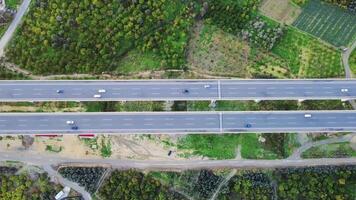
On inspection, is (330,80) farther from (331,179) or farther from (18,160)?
(18,160)

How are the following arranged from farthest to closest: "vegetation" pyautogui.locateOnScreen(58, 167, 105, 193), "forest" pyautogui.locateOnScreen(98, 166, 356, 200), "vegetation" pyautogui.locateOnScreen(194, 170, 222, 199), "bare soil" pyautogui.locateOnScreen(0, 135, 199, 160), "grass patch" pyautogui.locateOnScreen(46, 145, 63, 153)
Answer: "grass patch" pyautogui.locateOnScreen(46, 145, 63, 153)
"bare soil" pyautogui.locateOnScreen(0, 135, 199, 160)
"vegetation" pyautogui.locateOnScreen(58, 167, 105, 193)
"vegetation" pyautogui.locateOnScreen(194, 170, 222, 199)
"forest" pyautogui.locateOnScreen(98, 166, 356, 200)

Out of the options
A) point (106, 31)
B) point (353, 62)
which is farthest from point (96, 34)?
point (353, 62)

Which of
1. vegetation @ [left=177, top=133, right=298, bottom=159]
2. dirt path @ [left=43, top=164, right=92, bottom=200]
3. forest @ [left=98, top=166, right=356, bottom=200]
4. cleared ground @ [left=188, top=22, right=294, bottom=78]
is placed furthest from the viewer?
cleared ground @ [left=188, top=22, right=294, bottom=78]

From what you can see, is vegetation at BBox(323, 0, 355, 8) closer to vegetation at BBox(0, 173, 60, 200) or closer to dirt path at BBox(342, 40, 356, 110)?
dirt path at BBox(342, 40, 356, 110)

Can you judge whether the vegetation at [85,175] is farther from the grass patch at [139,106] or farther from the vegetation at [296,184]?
the vegetation at [296,184]

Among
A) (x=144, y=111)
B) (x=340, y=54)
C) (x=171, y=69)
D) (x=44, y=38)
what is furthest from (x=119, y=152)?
(x=340, y=54)

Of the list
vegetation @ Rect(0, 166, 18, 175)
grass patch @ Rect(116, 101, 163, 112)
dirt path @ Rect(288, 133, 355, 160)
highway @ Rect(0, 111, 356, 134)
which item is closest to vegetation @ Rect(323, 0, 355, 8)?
highway @ Rect(0, 111, 356, 134)
